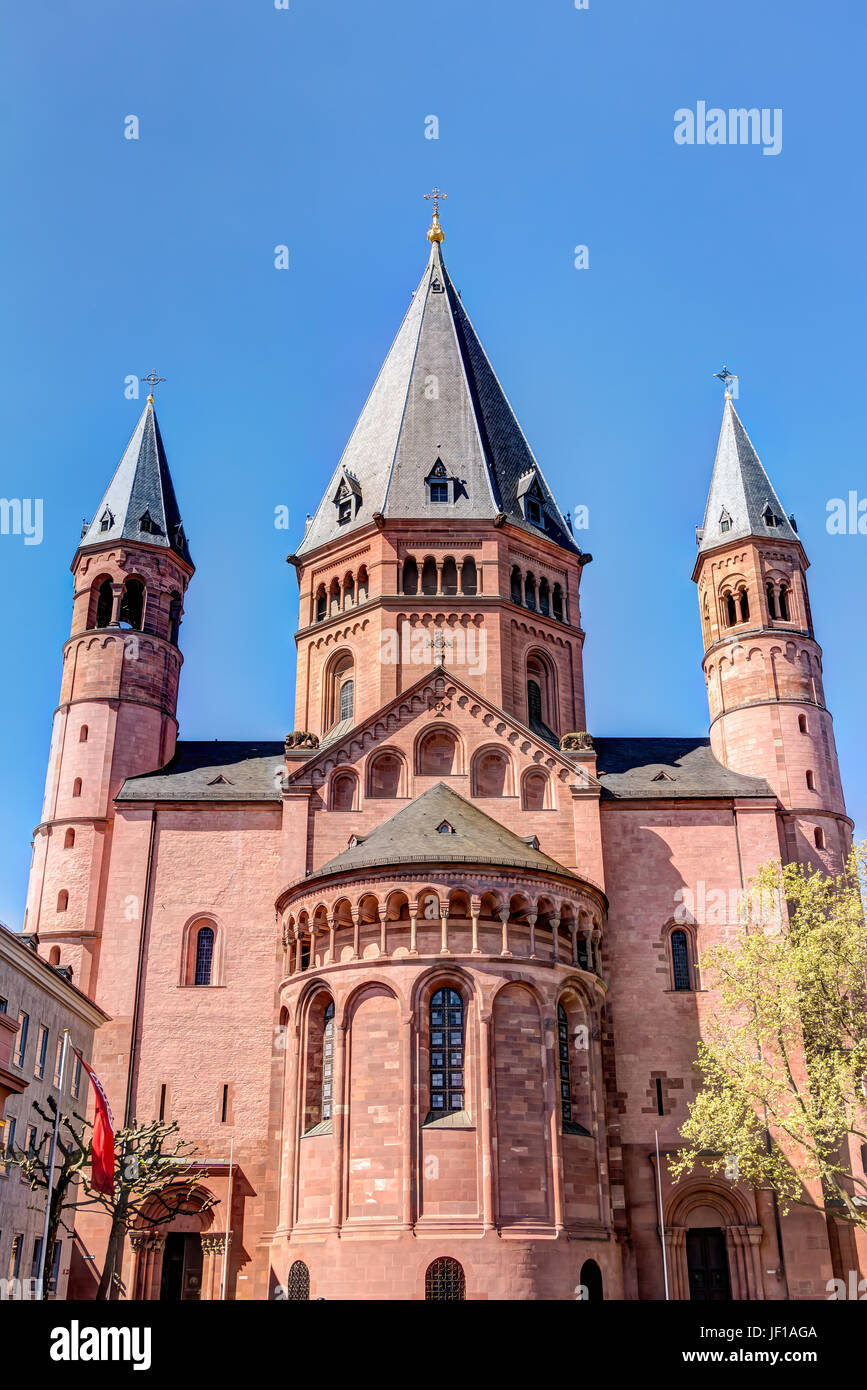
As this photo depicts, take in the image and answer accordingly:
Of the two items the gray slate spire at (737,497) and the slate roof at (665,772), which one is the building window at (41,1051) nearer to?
the slate roof at (665,772)

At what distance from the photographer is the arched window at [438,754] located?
46312 mm

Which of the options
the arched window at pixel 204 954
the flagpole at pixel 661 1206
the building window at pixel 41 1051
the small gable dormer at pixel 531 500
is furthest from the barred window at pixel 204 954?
the small gable dormer at pixel 531 500

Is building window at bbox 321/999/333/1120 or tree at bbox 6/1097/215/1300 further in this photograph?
building window at bbox 321/999/333/1120

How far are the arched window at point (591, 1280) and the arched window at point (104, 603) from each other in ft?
103

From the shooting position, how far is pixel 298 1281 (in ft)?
118

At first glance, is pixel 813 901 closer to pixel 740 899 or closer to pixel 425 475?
pixel 740 899

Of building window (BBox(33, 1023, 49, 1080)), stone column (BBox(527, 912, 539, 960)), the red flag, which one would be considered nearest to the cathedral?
stone column (BBox(527, 912, 539, 960))

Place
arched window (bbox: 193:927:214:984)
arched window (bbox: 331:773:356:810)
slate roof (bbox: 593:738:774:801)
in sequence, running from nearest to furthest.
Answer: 1. arched window (bbox: 193:927:214:984)
2. arched window (bbox: 331:773:356:810)
3. slate roof (bbox: 593:738:774:801)

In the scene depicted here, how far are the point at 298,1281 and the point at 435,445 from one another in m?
34.8

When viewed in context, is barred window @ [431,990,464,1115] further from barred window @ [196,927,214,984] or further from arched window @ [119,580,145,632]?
arched window @ [119,580,145,632]

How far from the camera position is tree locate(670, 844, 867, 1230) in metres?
35.5

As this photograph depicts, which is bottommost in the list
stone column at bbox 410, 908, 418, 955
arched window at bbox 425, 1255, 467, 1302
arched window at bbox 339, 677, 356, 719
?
arched window at bbox 425, 1255, 467, 1302

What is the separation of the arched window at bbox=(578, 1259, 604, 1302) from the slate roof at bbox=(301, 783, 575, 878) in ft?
37.6

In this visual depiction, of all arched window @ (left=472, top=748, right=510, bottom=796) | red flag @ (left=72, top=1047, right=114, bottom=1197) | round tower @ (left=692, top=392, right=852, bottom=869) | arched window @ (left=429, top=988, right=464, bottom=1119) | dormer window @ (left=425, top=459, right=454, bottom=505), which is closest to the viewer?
red flag @ (left=72, top=1047, right=114, bottom=1197)
